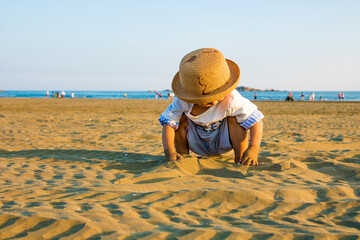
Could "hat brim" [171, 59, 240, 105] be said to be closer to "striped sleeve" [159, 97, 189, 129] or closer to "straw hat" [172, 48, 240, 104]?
"straw hat" [172, 48, 240, 104]

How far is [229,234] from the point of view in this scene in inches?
65.2

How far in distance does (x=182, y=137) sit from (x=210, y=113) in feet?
1.70

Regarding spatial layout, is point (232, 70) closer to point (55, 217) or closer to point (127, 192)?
point (127, 192)

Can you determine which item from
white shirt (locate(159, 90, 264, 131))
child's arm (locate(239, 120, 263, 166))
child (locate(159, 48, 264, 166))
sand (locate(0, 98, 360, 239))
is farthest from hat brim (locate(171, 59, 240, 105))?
sand (locate(0, 98, 360, 239))

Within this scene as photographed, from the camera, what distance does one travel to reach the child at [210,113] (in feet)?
9.21

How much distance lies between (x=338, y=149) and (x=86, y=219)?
3747mm

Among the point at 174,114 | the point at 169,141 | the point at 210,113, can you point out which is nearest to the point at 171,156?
the point at 169,141

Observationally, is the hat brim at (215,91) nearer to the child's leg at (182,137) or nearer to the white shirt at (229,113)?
the white shirt at (229,113)

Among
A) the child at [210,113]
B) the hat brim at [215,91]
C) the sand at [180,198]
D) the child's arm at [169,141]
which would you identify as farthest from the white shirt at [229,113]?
the sand at [180,198]

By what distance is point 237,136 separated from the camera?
321cm

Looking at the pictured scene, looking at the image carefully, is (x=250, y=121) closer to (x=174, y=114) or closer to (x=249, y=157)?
(x=249, y=157)

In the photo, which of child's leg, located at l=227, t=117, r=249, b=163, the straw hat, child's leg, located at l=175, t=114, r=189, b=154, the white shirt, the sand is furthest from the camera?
child's leg, located at l=175, t=114, r=189, b=154

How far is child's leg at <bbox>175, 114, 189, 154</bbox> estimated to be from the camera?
337 centimetres

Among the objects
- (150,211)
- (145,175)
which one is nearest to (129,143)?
(145,175)
